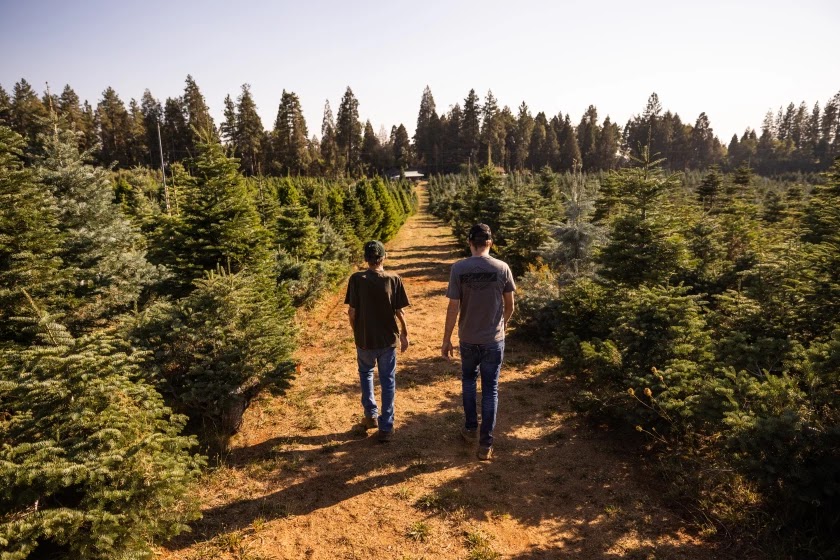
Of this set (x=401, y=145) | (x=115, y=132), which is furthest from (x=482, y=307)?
(x=401, y=145)

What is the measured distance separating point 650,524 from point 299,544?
144 inches

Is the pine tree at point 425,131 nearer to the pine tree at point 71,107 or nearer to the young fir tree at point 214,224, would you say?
the pine tree at point 71,107

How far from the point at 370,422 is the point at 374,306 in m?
1.91

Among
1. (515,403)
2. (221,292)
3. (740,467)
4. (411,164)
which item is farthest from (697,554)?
(411,164)

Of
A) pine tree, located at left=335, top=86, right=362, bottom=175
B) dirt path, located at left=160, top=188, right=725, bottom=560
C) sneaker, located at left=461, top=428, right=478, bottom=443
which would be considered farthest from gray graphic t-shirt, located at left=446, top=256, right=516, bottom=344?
pine tree, located at left=335, top=86, right=362, bottom=175

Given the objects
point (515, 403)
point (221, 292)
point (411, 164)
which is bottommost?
point (515, 403)

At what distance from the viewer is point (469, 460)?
18.0 feet

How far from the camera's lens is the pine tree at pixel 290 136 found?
5753 cm

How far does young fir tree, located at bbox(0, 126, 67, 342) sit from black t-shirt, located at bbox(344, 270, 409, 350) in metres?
4.26

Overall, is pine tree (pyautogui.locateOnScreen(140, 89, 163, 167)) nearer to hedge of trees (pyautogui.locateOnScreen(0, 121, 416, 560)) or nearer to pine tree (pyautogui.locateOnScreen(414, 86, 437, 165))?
pine tree (pyautogui.locateOnScreen(414, 86, 437, 165))

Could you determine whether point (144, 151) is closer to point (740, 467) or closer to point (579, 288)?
point (579, 288)

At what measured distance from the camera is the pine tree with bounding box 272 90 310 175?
5753 centimetres

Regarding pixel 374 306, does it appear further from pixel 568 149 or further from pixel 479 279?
pixel 568 149

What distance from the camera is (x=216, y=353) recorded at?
573cm
